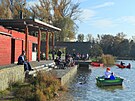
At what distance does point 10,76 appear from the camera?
17203 millimetres

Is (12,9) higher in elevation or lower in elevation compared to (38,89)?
higher

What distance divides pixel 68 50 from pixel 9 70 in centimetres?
5285

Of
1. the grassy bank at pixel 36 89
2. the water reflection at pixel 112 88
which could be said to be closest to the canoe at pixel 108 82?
the water reflection at pixel 112 88

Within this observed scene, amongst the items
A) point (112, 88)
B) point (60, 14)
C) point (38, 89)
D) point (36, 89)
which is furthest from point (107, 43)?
point (38, 89)

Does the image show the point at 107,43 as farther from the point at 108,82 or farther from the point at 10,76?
the point at 10,76

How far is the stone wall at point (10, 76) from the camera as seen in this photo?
52.1 ft

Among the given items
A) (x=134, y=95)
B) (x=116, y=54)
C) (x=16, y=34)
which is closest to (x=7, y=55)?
(x=16, y=34)

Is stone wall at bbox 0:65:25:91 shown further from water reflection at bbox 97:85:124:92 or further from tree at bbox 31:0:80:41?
tree at bbox 31:0:80:41

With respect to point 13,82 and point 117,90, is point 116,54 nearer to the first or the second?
point 117,90

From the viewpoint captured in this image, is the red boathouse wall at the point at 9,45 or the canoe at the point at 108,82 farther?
the canoe at the point at 108,82

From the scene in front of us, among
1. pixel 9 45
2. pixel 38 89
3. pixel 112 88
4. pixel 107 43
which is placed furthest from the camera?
pixel 107 43

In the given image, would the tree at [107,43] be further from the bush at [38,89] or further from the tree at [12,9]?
the bush at [38,89]

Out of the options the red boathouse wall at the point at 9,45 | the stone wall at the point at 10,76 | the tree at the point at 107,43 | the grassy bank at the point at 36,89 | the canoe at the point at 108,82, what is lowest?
the canoe at the point at 108,82

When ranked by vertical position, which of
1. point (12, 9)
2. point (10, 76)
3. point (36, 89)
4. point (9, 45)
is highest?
point (12, 9)
